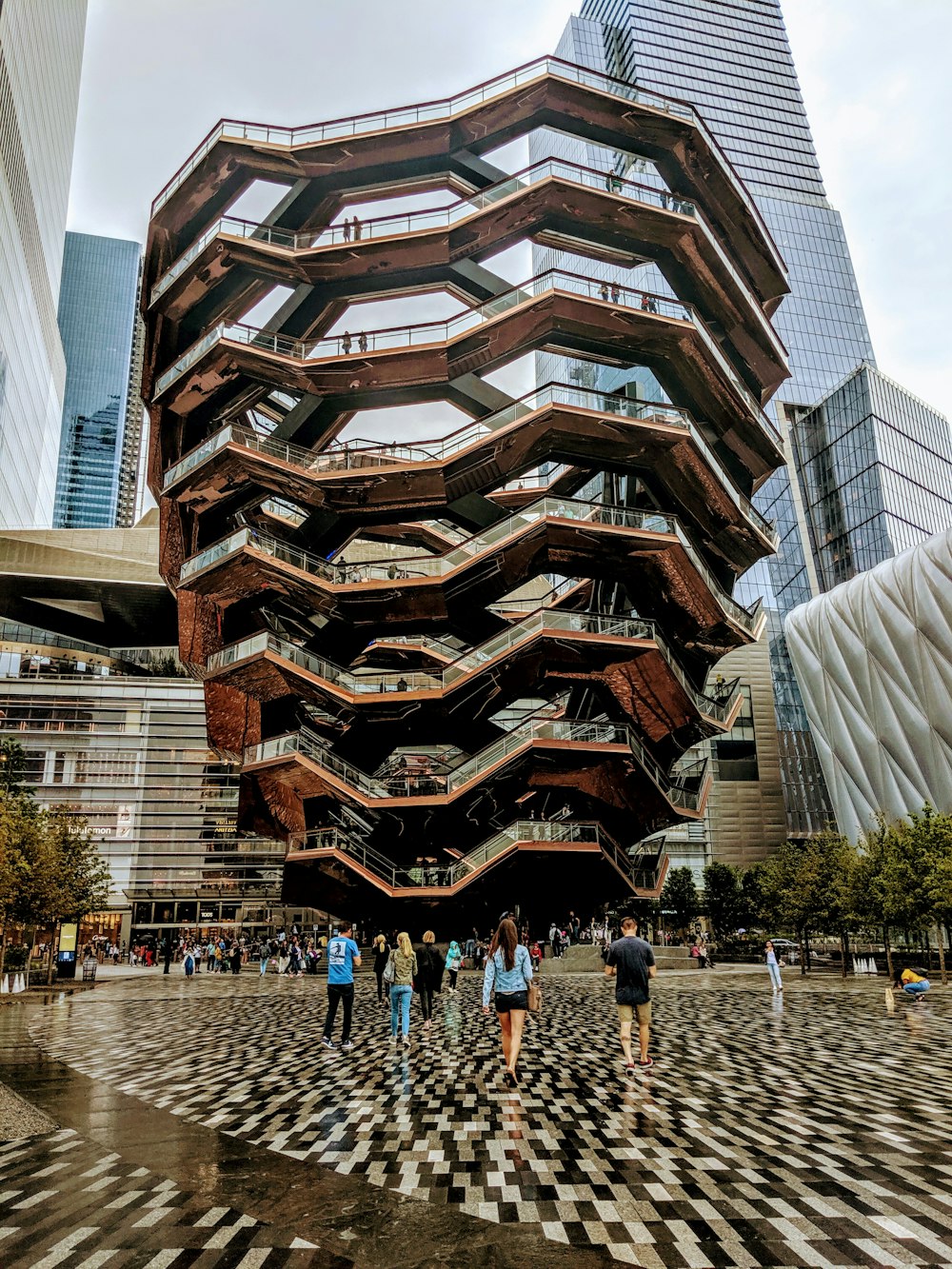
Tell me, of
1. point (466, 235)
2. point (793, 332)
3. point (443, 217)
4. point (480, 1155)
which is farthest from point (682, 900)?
point (793, 332)

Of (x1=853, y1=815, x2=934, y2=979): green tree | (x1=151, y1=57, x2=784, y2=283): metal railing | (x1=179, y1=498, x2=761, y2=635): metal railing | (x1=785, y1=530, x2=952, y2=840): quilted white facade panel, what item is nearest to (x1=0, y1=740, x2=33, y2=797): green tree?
(x1=179, y1=498, x2=761, y2=635): metal railing

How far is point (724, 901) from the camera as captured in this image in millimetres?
61656

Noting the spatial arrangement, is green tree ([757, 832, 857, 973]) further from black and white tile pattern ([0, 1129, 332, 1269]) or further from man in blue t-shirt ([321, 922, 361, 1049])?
black and white tile pattern ([0, 1129, 332, 1269])

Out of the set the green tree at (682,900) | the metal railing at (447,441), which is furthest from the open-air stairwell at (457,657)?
the green tree at (682,900)

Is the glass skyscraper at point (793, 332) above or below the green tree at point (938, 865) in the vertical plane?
above

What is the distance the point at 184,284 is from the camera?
33.1 m

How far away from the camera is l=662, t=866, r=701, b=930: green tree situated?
62.9 meters

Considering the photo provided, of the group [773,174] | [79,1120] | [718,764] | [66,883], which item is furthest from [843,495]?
[79,1120]

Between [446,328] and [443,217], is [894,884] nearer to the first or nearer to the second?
[446,328]

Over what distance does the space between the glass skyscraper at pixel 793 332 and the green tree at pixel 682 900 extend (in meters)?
21.6

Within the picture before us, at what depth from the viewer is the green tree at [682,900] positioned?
206 feet

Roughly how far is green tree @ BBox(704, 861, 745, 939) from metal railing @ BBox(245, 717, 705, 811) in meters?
33.4

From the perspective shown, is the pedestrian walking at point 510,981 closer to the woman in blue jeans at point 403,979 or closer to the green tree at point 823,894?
the woman in blue jeans at point 403,979

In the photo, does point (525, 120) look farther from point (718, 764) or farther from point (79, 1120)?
point (718, 764)
